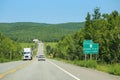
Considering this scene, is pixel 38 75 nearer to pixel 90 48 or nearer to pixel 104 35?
pixel 90 48

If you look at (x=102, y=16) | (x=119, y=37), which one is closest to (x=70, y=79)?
(x=119, y=37)

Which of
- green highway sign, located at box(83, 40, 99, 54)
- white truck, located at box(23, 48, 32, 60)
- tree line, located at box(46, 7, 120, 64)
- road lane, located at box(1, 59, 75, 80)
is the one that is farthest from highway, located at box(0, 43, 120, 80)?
white truck, located at box(23, 48, 32, 60)

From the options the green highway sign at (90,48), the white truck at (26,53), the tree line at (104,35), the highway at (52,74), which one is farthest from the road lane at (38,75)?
the white truck at (26,53)

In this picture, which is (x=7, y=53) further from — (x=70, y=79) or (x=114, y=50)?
(x=70, y=79)

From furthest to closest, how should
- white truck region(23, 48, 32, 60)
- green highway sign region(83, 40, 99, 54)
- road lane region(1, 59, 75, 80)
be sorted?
white truck region(23, 48, 32, 60)
green highway sign region(83, 40, 99, 54)
road lane region(1, 59, 75, 80)

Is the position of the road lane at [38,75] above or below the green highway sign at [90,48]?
below

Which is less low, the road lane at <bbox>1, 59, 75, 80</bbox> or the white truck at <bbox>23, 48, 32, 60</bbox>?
the road lane at <bbox>1, 59, 75, 80</bbox>

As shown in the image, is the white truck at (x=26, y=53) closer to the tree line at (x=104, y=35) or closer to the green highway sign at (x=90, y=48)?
the tree line at (x=104, y=35)

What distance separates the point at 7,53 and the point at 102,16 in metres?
52.3

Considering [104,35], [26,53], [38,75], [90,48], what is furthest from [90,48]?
[26,53]

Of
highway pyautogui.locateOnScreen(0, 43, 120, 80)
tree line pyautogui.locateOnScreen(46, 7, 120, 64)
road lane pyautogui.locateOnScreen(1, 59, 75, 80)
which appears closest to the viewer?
road lane pyautogui.locateOnScreen(1, 59, 75, 80)

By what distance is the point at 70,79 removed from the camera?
69.6 ft

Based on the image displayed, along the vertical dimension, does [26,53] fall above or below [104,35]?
below

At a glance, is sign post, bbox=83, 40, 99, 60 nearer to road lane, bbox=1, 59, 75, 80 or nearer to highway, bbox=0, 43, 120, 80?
highway, bbox=0, 43, 120, 80
